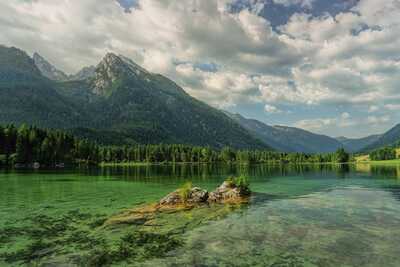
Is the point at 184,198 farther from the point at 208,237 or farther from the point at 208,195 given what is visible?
the point at 208,237

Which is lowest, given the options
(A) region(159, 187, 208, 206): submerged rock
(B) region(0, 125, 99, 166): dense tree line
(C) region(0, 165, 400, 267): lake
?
Answer: (C) region(0, 165, 400, 267): lake

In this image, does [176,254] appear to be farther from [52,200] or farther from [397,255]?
[52,200]

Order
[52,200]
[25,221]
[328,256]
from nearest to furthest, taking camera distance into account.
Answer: [328,256], [25,221], [52,200]

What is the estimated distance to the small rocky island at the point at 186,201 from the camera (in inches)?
1455

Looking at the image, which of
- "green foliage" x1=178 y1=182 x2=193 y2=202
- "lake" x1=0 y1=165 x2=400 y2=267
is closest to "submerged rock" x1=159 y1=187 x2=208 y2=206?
"green foliage" x1=178 y1=182 x2=193 y2=202

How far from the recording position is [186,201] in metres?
49.3

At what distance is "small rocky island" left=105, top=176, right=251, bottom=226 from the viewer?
121 ft

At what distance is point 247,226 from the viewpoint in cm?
3297

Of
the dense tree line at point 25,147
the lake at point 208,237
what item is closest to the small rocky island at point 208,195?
the lake at point 208,237

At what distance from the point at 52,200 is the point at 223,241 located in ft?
127

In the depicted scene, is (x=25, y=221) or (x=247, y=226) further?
(x=25, y=221)

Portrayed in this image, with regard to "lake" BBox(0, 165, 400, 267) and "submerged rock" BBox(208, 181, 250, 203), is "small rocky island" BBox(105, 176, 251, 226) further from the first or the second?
"lake" BBox(0, 165, 400, 267)

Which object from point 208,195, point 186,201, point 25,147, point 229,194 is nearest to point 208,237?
point 186,201

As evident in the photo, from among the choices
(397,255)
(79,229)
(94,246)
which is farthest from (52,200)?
(397,255)
